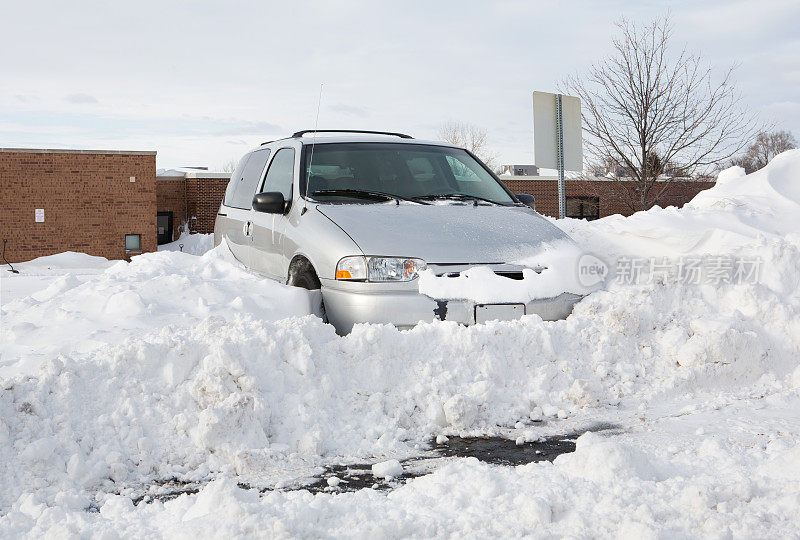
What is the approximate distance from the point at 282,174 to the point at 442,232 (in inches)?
75.7

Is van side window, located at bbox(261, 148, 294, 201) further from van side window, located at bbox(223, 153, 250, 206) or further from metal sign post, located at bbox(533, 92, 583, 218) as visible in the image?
metal sign post, located at bbox(533, 92, 583, 218)

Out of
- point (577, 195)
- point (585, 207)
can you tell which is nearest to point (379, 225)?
point (577, 195)

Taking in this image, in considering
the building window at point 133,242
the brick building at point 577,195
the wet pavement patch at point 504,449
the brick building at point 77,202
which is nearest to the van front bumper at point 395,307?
Answer: the wet pavement patch at point 504,449

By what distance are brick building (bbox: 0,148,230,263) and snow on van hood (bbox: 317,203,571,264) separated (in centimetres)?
2728

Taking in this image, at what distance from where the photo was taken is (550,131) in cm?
1268

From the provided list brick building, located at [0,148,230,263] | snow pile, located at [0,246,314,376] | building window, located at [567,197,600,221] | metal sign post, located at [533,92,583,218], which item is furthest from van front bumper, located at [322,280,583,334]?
building window, located at [567,197,600,221]

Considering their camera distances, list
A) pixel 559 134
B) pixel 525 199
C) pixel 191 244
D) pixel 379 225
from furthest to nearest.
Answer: pixel 191 244
pixel 559 134
pixel 525 199
pixel 379 225

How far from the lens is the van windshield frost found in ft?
21.9

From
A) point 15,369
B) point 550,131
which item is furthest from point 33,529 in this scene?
point 550,131

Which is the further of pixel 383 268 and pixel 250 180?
pixel 250 180

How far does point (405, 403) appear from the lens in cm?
507

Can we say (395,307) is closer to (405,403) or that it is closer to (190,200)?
(405,403)

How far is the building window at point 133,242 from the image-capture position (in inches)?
1264

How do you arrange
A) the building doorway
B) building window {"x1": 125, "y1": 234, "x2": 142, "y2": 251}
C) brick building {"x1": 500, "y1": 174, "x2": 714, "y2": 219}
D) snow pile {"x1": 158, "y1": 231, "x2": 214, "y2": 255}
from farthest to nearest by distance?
1. brick building {"x1": 500, "y1": 174, "x2": 714, "y2": 219}
2. the building doorway
3. snow pile {"x1": 158, "y1": 231, "x2": 214, "y2": 255}
4. building window {"x1": 125, "y1": 234, "x2": 142, "y2": 251}
